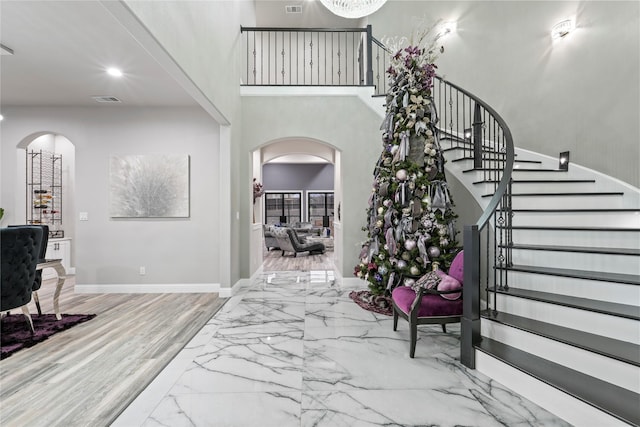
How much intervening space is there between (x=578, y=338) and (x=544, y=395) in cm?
45

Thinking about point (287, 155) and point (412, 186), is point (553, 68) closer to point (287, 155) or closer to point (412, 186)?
point (412, 186)

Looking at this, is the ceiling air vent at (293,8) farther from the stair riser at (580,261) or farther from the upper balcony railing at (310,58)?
the stair riser at (580,261)

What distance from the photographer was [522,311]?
2436mm

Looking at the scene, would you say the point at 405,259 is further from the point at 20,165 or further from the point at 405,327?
the point at 20,165

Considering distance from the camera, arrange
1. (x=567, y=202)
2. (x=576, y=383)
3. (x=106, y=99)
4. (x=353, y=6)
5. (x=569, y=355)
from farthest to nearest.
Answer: (x=106, y=99), (x=353, y=6), (x=567, y=202), (x=569, y=355), (x=576, y=383)

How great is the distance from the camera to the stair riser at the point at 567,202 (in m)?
3.29

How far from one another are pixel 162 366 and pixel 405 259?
2.47m

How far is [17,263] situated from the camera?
2686 mm

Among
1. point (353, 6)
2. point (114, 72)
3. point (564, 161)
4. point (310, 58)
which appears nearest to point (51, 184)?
point (114, 72)

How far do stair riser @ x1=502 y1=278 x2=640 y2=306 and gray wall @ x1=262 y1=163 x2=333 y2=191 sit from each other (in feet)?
34.6

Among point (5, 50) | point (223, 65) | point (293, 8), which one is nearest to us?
point (5, 50)

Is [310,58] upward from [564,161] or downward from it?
upward

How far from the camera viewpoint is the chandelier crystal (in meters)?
3.54

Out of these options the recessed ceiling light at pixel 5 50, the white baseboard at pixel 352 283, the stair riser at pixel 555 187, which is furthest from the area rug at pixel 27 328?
the stair riser at pixel 555 187
